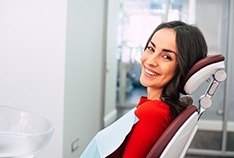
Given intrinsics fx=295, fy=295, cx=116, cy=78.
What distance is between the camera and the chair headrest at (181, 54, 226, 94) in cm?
104

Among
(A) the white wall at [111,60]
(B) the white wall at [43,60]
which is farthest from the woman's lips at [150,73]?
(A) the white wall at [111,60]

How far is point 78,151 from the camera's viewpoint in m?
2.82

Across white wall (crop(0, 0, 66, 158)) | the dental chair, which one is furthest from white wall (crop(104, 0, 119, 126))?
the dental chair

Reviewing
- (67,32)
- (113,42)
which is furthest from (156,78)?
(113,42)

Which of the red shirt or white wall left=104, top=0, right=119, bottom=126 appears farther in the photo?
white wall left=104, top=0, right=119, bottom=126

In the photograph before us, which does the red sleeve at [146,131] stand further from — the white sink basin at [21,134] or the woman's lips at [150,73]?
the white sink basin at [21,134]

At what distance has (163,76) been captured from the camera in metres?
1.11

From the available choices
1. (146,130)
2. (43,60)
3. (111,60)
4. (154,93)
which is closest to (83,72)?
(43,60)

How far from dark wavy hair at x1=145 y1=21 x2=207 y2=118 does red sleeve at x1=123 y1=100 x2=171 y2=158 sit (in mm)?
70

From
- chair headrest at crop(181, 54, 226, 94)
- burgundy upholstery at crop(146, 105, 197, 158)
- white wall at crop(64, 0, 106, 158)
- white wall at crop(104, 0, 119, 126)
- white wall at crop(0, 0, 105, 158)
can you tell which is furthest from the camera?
white wall at crop(104, 0, 119, 126)

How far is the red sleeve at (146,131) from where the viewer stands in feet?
3.32

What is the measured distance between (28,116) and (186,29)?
2.16ft

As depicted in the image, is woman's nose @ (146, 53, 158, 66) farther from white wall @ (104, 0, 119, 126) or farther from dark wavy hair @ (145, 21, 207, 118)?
white wall @ (104, 0, 119, 126)

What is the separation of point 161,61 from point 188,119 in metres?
0.24
